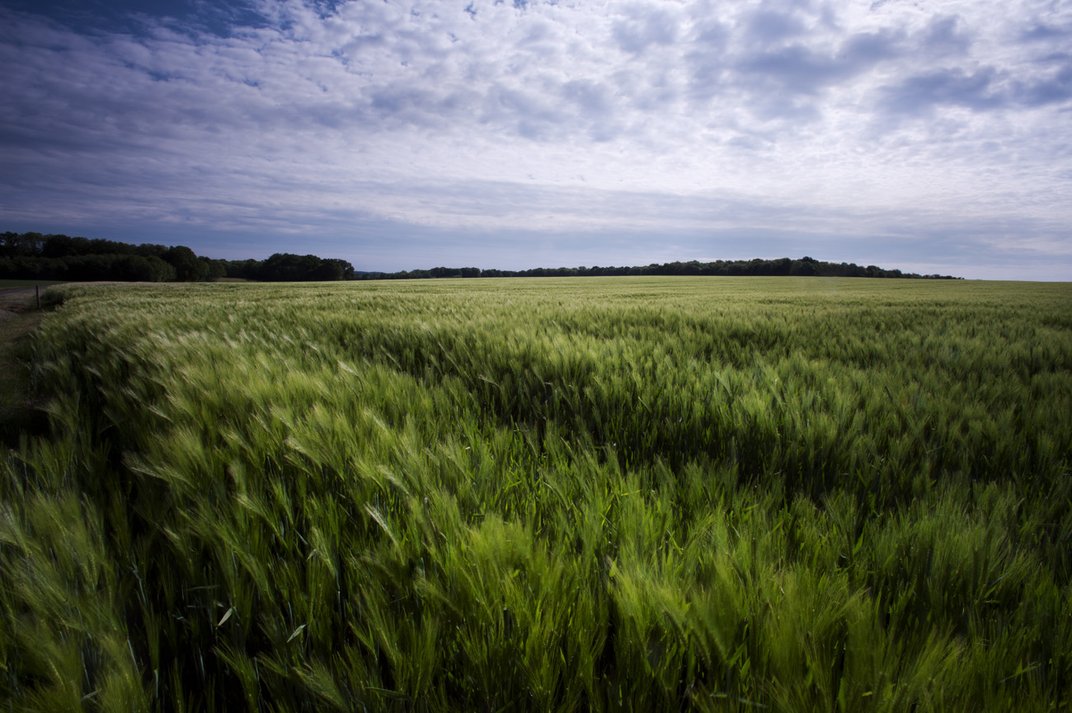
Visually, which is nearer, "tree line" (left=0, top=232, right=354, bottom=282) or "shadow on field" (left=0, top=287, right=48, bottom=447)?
"shadow on field" (left=0, top=287, right=48, bottom=447)

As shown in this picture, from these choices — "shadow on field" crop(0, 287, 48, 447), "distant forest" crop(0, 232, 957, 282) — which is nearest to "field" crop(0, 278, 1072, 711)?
"shadow on field" crop(0, 287, 48, 447)

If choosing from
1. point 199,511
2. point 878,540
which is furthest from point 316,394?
point 878,540

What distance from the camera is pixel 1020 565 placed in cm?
84

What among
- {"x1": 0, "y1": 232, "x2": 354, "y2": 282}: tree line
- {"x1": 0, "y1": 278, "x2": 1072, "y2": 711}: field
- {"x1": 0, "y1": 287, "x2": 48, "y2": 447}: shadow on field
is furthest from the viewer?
{"x1": 0, "y1": 232, "x2": 354, "y2": 282}: tree line

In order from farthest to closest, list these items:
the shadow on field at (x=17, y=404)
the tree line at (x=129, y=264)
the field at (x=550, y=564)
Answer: the tree line at (x=129, y=264), the shadow on field at (x=17, y=404), the field at (x=550, y=564)

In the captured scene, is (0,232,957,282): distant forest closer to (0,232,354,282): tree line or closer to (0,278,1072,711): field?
(0,232,354,282): tree line

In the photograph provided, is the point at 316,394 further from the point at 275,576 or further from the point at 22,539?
the point at 275,576

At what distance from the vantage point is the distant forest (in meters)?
63.7

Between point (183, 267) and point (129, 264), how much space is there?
1102cm

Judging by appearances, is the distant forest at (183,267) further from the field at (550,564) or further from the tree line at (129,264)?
the field at (550,564)

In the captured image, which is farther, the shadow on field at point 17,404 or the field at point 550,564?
the shadow on field at point 17,404

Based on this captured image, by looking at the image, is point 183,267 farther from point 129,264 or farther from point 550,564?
point 550,564

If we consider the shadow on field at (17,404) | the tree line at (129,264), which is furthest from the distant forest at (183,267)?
the shadow on field at (17,404)

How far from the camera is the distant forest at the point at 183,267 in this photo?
209 feet
